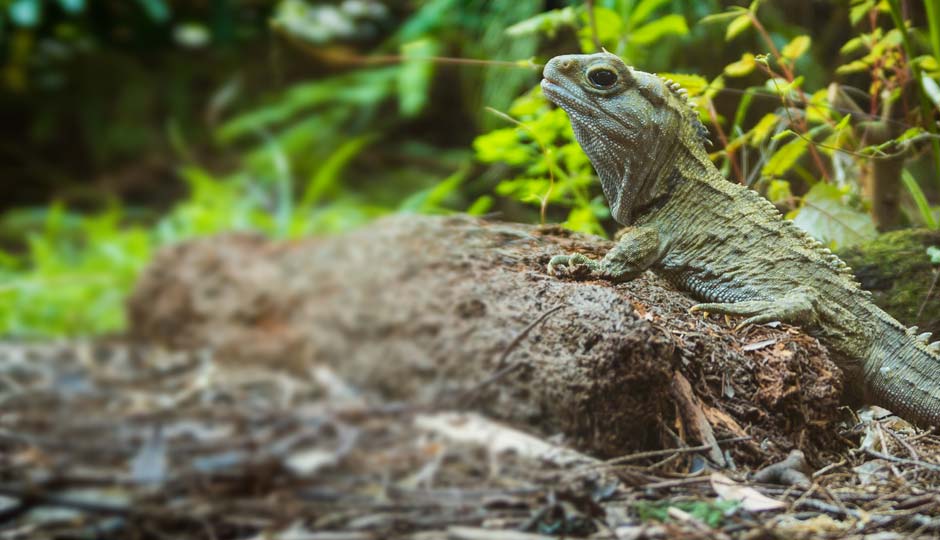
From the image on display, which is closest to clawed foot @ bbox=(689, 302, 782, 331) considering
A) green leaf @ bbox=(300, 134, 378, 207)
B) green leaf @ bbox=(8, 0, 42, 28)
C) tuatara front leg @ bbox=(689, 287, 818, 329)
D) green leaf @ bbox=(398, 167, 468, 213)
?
tuatara front leg @ bbox=(689, 287, 818, 329)

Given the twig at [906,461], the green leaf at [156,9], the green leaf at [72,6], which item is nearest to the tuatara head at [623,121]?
the twig at [906,461]

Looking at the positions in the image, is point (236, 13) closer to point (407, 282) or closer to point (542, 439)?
point (407, 282)

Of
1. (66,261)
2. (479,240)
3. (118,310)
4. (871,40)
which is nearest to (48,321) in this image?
(118,310)

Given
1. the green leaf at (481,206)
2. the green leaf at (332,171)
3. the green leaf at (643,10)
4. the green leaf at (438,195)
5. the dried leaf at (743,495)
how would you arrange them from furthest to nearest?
the green leaf at (332,171) → the green leaf at (438,195) → the green leaf at (481,206) → the green leaf at (643,10) → the dried leaf at (743,495)

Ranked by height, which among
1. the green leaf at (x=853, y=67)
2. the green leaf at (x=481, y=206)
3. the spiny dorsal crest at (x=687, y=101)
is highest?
the green leaf at (x=853, y=67)

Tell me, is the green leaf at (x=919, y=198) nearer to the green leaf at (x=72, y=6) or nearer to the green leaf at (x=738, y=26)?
the green leaf at (x=738, y=26)

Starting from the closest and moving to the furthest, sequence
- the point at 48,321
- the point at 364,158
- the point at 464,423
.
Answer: the point at 464,423 < the point at 48,321 < the point at 364,158

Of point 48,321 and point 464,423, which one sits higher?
point 464,423
